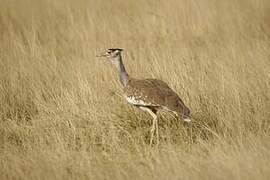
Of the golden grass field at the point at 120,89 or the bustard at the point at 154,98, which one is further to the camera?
the bustard at the point at 154,98

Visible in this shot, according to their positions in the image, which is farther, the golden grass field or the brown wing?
the brown wing

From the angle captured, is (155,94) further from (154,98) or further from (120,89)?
(120,89)

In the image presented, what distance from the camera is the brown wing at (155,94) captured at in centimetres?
433

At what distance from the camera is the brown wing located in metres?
4.33

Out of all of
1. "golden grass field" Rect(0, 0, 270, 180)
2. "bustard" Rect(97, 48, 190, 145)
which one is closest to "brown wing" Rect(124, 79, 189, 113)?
"bustard" Rect(97, 48, 190, 145)

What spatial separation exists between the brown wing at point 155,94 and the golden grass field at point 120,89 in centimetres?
27

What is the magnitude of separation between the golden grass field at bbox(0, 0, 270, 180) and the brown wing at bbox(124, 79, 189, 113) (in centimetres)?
27

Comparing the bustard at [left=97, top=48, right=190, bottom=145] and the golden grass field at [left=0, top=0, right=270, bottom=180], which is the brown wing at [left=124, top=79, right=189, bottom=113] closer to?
the bustard at [left=97, top=48, right=190, bottom=145]

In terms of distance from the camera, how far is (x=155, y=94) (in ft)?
14.5

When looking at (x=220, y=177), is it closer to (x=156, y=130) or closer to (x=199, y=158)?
(x=199, y=158)

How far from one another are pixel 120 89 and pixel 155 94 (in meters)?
0.99

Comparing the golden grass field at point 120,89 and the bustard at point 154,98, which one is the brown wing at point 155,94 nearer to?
the bustard at point 154,98

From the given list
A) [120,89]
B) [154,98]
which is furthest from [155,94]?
[120,89]

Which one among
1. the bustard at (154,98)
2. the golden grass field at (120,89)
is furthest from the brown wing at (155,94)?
the golden grass field at (120,89)
